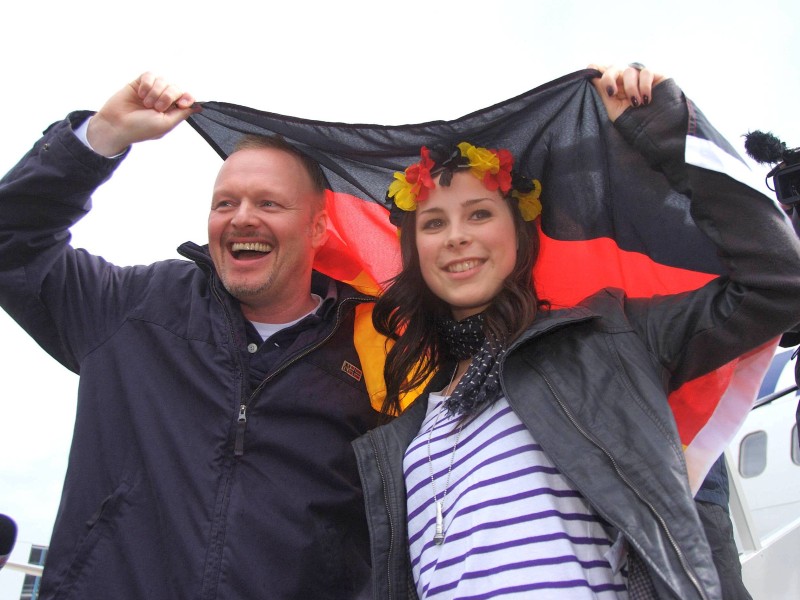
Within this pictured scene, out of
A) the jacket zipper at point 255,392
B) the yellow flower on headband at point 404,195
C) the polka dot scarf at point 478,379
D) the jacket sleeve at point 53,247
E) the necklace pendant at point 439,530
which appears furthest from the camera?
the yellow flower on headband at point 404,195

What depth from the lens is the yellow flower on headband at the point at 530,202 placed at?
106 inches

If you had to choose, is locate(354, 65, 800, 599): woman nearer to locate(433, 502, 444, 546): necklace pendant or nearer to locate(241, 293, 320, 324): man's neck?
locate(433, 502, 444, 546): necklace pendant

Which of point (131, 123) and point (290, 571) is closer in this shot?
point (290, 571)

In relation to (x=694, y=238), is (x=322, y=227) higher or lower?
higher

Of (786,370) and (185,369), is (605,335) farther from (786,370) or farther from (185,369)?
(786,370)

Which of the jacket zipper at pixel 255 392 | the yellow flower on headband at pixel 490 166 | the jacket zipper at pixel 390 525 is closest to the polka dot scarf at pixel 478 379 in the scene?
the jacket zipper at pixel 390 525

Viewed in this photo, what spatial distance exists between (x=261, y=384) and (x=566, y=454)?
4.01ft

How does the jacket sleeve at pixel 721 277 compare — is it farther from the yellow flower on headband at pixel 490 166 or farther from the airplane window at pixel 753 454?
the airplane window at pixel 753 454

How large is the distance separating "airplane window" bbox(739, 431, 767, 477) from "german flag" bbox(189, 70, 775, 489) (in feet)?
22.6

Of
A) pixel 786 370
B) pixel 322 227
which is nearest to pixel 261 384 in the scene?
pixel 322 227

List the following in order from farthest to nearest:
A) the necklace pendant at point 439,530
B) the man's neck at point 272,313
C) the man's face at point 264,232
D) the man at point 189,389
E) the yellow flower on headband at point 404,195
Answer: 1. the man's neck at point 272,313
2. the man's face at point 264,232
3. the yellow flower on headband at point 404,195
4. the man at point 189,389
5. the necklace pendant at point 439,530

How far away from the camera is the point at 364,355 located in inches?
115

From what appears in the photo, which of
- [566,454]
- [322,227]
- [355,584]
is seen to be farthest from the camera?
[322,227]

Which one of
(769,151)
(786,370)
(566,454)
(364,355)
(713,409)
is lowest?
(566,454)
